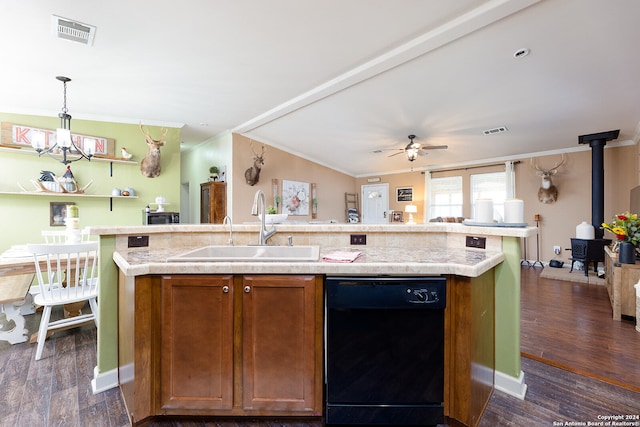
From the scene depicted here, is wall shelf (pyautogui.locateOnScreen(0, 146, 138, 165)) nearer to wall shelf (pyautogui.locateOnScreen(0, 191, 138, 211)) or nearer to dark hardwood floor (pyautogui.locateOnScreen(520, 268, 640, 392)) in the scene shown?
wall shelf (pyautogui.locateOnScreen(0, 191, 138, 211))

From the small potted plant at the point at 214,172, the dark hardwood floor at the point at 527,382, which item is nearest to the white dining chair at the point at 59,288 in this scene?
the dark hardwood floor at the point at 527,382

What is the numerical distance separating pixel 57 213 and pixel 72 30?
9.70 ft

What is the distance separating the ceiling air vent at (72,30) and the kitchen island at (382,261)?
2.09 m

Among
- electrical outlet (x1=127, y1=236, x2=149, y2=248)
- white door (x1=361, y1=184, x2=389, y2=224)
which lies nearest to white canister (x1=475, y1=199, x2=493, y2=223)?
electrical outlet (x1=127, y1=236, x2=149, y2=248)

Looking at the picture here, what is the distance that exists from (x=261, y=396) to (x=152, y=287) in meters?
0.78

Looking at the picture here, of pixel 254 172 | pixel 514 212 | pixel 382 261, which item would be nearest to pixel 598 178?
pixel 514 212

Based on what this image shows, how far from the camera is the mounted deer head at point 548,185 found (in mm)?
5824

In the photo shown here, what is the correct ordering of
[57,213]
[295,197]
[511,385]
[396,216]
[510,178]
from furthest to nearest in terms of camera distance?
1. [396,216]
2. [295,197]
3. [510,178]
4. [57,213]
5. [511,385]

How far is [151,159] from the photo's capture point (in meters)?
4.70

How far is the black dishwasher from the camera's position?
1335mm

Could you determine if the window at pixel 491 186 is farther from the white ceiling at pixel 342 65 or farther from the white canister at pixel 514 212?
the white canister at pixel 514 212

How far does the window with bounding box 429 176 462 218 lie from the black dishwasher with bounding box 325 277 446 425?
6750mm

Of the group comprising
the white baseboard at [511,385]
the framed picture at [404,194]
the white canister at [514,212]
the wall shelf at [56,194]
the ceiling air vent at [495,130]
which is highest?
the ceiling air vent at [495,130]

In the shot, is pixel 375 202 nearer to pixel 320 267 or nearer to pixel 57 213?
pixel 57 213
